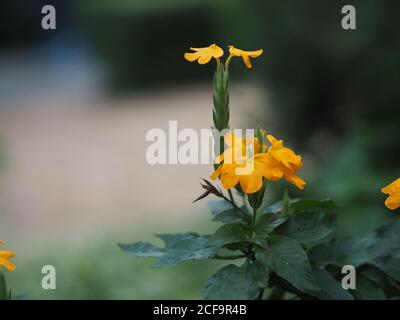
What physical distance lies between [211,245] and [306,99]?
2511 mm

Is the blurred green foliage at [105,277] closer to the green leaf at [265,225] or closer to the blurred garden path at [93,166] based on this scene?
the blurred garden path at [93,166]

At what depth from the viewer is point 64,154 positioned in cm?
586

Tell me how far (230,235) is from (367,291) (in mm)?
218

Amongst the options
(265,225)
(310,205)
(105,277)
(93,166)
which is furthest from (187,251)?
(93,166)

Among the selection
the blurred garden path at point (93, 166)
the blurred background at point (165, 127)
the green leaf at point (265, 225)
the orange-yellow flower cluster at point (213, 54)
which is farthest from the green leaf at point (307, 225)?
the blurred garden path at point (93, 166)

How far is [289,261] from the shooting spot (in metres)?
0.84

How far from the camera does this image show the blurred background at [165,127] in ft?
10.0

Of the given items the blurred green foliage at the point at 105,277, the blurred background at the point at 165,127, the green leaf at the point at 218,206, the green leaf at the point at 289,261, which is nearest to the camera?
the green leaf at the point at 289,261

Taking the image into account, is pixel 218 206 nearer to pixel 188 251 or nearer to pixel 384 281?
pixel 188 251

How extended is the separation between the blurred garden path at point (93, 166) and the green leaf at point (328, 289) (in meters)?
2.44

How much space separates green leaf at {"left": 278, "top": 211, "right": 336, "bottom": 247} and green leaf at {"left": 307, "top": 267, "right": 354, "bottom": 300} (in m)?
0.05

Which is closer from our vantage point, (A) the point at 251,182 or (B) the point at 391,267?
(A) the point at 251,182
